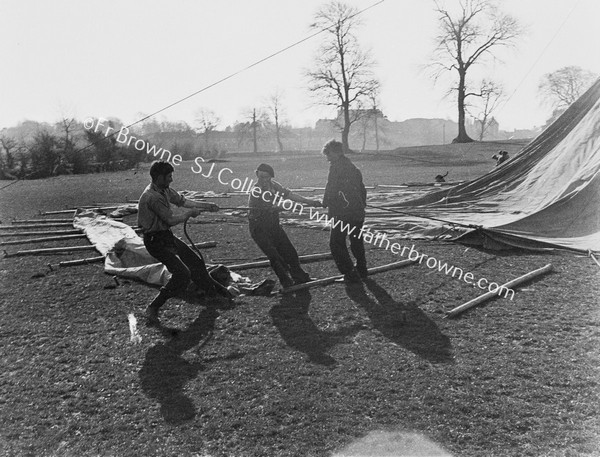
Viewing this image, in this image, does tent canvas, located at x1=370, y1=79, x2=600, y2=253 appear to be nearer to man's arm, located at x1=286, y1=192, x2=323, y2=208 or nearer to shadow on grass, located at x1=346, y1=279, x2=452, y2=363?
man's arm, located at x1=286, y1=192, x2=323, y2=208

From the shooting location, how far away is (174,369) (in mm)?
4867

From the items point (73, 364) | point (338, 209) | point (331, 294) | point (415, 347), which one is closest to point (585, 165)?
point (338, 209)

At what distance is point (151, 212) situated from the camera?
6066mm

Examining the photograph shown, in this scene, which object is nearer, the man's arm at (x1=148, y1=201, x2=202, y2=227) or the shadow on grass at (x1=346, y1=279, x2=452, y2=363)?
the shadow on grass at (x1=346, y1=279, x2=452, y2=363)

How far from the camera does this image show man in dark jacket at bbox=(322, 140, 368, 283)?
24.3ft

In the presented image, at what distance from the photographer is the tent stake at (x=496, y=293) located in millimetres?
5946

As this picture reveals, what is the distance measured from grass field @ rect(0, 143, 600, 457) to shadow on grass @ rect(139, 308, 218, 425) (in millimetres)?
20

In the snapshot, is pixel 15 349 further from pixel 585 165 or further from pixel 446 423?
pixel 585 165

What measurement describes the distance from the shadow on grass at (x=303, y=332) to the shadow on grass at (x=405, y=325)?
0.45 metres

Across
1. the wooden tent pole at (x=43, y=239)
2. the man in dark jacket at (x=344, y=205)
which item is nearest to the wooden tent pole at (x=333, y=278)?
the man in dark jacket at (x=344, y=205)

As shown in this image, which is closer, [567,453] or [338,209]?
[567,453]

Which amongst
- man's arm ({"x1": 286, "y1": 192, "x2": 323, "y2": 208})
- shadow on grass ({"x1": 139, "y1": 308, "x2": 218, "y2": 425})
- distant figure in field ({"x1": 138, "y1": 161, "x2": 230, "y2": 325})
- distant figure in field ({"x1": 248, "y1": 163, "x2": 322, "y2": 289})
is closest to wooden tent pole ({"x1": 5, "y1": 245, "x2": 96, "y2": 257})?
distant figure in field ({"x1": 248, "y1": 163, "x2": 322, "y2": 289})

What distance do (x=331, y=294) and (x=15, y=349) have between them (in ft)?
12.8

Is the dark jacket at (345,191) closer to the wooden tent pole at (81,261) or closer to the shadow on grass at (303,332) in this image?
the shadow on grass at (303,332)
